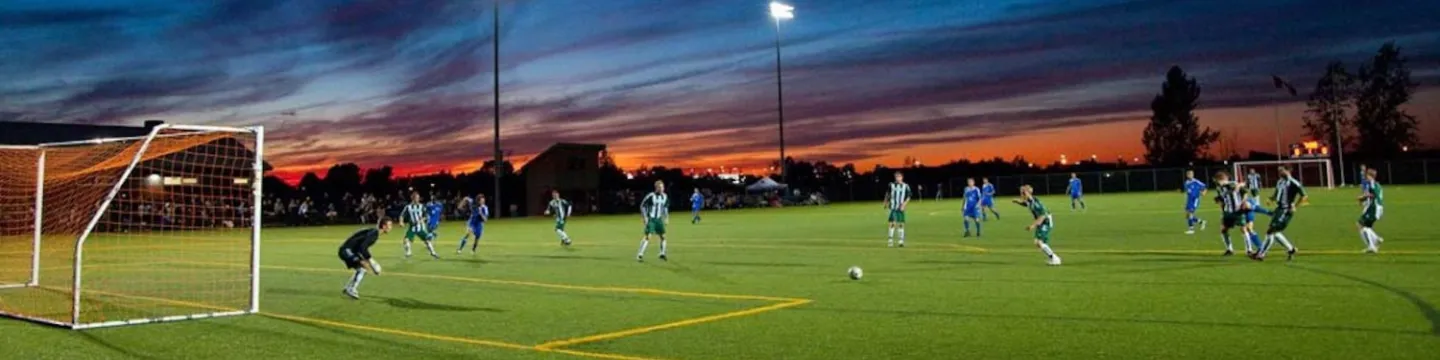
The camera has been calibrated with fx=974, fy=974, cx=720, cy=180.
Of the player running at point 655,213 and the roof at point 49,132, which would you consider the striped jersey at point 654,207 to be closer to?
the player running at point 655,213

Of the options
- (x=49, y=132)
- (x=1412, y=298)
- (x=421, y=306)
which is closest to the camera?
(x=1412, y=298)

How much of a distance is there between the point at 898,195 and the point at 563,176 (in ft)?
181

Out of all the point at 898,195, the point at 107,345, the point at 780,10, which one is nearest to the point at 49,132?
the point at 780,10

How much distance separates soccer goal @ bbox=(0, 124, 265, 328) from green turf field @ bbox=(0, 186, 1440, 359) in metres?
0.71

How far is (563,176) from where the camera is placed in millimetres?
76188

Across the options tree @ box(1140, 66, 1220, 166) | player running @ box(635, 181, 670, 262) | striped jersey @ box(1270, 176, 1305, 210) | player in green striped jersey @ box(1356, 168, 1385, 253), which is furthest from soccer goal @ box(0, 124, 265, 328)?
tree @ box(1140, 66, 1220, 166)

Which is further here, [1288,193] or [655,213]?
[655,213]

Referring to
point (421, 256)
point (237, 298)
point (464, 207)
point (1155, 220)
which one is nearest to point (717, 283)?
point (237, 298)

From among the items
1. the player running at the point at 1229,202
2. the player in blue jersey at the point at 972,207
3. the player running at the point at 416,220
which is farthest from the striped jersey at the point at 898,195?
the player running at the point at 416,220

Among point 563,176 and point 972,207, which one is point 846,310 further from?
point 563,176

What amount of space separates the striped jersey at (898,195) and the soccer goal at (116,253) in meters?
14.1

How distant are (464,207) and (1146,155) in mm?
75117

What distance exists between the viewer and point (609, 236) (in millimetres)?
31406

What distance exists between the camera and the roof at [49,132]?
168ft
